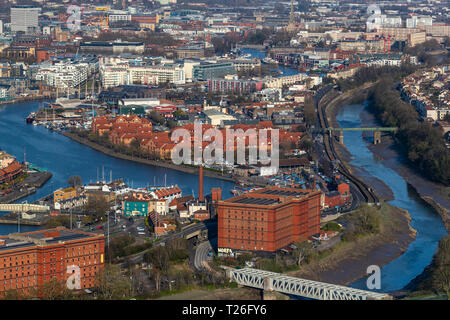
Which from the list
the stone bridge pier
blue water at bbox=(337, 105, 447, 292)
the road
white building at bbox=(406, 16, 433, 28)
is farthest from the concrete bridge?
white building at bbox=(406, 16, 433, 28)

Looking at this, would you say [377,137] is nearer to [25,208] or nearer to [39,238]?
Result: [25,208]

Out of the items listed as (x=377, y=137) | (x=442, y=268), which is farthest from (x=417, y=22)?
(x=442, y=268)

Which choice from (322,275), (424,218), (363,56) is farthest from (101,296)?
(363,56)

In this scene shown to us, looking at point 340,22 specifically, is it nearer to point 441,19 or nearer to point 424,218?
point 441,19

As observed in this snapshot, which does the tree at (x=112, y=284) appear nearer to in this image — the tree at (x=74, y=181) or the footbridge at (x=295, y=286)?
the footbridge at (x=295, y=286)

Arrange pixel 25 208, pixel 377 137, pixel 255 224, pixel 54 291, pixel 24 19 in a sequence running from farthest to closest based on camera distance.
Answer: pixel 24 19
pixel 377 137
pixel 25 208
pixel 255 224
pixel 54 291
